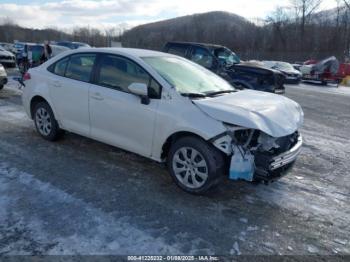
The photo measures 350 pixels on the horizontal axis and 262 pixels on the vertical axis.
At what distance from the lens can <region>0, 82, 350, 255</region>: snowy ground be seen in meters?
3.25

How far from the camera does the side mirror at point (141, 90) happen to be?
14.3 feet

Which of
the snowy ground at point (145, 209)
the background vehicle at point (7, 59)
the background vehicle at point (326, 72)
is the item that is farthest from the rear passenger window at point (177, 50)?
the background vehicle at point (326, 72)

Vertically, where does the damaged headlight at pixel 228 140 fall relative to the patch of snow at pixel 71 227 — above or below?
above

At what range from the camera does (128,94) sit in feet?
15.3

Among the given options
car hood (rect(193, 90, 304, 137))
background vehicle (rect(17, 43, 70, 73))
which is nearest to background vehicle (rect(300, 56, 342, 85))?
background vehicle (rect(17, 43, 70, 73))

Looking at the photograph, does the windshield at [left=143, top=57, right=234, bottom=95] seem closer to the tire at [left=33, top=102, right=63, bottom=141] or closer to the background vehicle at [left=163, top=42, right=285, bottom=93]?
the tire at [left=33, top=102, right=63, bottom=141]

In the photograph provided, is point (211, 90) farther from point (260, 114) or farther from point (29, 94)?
point (29, 94)

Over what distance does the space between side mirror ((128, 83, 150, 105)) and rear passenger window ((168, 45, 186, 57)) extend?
756 cm

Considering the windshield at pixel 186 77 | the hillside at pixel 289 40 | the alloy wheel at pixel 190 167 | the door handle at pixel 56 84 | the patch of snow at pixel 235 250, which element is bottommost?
the patch of snow at pixel 235 250

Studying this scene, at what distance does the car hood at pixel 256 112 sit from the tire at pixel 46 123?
283cm

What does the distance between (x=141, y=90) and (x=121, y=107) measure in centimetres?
49

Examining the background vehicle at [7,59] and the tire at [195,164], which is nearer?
the tire at [195,164]

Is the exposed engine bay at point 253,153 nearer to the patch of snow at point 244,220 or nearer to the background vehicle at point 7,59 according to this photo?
the patch of snow at point 244,220

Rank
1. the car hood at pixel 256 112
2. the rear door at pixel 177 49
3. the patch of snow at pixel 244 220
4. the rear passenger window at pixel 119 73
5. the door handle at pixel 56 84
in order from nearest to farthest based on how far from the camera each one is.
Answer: the patch of snow at pixel 244 220 → the car hood at pixel 256 112 → the rear passenger window at pixel 119 73 → the door handle at pixel 56 84 → the rear door at pixel 177 49
